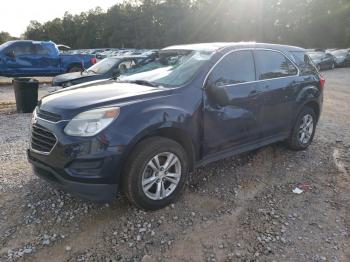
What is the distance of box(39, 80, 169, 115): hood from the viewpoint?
12.2ft

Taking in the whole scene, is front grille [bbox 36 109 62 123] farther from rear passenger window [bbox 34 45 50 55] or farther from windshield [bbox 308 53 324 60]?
windshield [bbox 308 53 324 60]

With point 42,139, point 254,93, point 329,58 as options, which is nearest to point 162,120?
point 42,139

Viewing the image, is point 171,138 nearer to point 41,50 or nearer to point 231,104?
point 231,104

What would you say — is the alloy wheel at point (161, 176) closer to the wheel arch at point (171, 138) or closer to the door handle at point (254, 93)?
the wheel arch at point (171, 138)

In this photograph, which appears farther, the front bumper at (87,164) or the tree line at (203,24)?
the tree line at (203,24)

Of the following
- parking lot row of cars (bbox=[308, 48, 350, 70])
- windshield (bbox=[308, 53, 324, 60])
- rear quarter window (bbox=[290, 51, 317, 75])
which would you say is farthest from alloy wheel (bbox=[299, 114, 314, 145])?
windshield (bbox=[308, 53, 324, 60])

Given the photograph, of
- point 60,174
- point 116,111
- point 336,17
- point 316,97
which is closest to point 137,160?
point 116,111

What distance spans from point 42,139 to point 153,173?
1.20 metres

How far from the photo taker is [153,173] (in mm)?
3932

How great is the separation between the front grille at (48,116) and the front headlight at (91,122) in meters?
0.20

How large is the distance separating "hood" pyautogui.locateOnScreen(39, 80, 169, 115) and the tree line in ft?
162

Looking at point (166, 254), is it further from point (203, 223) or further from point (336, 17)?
point (336, 17)

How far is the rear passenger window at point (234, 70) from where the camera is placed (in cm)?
448

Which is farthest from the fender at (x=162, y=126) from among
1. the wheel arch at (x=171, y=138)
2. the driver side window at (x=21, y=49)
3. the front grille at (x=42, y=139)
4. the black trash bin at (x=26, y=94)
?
the driver side window at (x=21, y=49)
